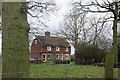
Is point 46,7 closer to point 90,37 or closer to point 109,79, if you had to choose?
point 109,79

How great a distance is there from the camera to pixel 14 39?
156 inches

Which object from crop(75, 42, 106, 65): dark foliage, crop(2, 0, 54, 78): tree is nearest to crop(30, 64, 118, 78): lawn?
crop(2, 0, 54, 78): tree

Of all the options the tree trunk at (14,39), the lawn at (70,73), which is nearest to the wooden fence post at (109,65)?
the lawn at (70,73)

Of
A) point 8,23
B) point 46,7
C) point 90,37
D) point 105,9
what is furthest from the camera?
point 90,37

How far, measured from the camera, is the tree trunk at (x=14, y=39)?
3.96 metres

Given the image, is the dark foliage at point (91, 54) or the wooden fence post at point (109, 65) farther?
the dark foliage at point (91, 54)

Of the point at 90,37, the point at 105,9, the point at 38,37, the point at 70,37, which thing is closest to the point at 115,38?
the point at 105,9

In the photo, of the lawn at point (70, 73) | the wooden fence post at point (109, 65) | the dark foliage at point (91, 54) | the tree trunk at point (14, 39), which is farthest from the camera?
the dark foliage at point (91, 54)

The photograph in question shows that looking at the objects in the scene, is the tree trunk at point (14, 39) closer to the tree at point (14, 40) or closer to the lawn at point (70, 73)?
the tree at point (14, 40)

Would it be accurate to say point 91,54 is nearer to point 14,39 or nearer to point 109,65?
point 109,65

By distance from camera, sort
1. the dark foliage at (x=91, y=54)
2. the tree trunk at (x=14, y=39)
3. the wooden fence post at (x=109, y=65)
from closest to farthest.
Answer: the wooden fence post at (x=109, y=65)
the tree trunk at (x=14, y=39)
the dark foliage at (x=91, y=54)

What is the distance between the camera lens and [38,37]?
12.6 m

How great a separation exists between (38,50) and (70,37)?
14.9 meters

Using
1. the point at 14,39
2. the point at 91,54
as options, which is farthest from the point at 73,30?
the point at 14,39
